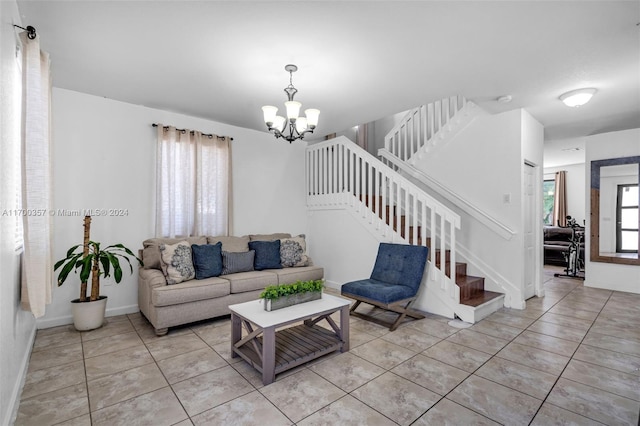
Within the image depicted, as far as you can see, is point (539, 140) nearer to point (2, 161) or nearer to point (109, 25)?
point (109, 25)

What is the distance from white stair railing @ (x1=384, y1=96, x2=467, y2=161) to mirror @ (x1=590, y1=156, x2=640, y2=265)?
2773 mm

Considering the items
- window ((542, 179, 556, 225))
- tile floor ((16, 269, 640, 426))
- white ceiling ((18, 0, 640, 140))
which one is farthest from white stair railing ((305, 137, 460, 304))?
window ((542, 179, 556, 225))

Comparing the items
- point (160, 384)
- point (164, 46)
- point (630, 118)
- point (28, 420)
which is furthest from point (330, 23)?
point (630, 118)

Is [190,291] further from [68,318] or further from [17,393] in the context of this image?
[68,318]

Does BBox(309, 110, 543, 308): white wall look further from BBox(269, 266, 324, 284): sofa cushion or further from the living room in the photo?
BBox(269, 266, 324, 284): sofa cushion

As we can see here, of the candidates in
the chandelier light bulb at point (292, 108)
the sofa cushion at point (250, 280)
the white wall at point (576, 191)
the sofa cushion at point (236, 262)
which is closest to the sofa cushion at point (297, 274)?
the sofa cushion at point (250, 280)

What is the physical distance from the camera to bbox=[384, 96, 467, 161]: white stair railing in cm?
468

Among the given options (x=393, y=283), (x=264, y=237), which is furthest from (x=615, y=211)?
(x=264, y=237)

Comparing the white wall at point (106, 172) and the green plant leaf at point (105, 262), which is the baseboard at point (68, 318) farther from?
the green plant leaf at point (105, 262)

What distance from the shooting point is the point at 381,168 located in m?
4.39

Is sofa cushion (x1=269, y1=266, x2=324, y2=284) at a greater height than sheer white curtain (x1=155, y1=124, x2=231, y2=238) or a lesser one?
lesser

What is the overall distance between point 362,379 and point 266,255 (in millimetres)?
2355

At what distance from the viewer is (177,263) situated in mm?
3348

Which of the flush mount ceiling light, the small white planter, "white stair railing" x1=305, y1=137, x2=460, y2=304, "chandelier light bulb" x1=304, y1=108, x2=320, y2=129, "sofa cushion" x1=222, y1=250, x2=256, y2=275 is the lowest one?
the small white planter
